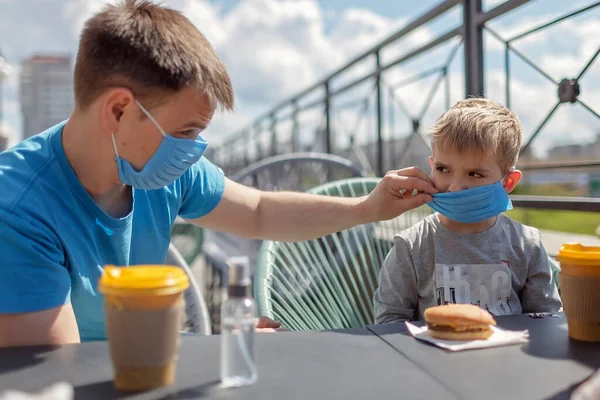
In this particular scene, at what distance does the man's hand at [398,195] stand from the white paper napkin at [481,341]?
Answer: 564 millimetres

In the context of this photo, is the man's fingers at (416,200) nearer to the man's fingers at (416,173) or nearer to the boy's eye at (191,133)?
the man's fingers at (416,173)

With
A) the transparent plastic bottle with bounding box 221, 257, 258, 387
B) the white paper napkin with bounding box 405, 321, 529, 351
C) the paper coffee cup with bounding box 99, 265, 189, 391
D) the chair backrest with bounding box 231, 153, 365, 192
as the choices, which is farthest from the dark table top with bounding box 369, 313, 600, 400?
the chair backrest with bounding box 231, 153, 365, 192

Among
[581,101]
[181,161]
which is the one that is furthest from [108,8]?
[581,101]

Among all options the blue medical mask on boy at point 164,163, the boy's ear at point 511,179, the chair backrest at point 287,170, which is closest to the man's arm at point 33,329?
the blue medical mask on boy at point 164,163

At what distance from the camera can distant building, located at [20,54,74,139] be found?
28.3ft

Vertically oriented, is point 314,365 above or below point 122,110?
below

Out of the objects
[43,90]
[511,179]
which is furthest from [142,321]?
[43,90]

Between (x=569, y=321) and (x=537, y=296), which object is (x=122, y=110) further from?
(x=537, y=296)

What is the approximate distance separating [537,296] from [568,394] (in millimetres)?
843

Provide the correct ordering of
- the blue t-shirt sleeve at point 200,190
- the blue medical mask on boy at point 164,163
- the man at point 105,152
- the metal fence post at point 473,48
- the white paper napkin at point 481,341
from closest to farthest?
1. the white paper napkin at point 481,341
2. the man at point 105,152
3. the blue medical mask on boy at point 164,163
4. the blue t-shirt sleeve at point 200,190
5. the metal fence post at point 473,48

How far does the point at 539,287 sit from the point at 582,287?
0.61 metres

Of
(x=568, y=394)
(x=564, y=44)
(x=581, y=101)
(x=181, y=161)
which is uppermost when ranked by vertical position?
(x=564, y=44)

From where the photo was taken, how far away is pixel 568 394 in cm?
67

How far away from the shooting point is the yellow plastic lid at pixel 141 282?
2.09 ft
